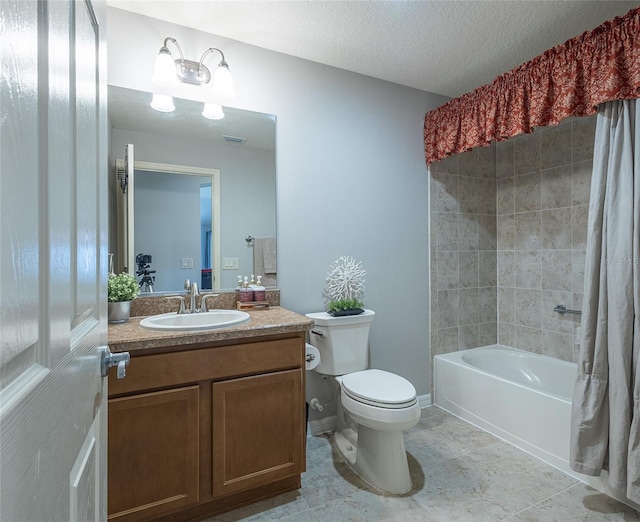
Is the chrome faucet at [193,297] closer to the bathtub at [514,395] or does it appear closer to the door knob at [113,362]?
the door knob at [113,362]

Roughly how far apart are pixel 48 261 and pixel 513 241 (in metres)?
3.28

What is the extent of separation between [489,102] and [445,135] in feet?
1.21

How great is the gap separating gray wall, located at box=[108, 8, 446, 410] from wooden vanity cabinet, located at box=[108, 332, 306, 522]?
0.67m

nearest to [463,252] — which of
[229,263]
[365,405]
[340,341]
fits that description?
[340,341]

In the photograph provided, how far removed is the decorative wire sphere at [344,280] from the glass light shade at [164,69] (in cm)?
145

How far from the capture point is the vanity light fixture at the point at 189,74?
185cm

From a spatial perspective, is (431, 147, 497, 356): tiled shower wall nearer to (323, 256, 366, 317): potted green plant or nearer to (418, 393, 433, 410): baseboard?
(418, 393, 433, 410): baseboard

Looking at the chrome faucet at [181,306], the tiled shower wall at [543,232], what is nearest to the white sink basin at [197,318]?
the chrome faucet at [181,306]

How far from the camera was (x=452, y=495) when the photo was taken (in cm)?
175

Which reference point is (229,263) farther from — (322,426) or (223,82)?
(322,426)

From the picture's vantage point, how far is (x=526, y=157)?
2936 millimetres

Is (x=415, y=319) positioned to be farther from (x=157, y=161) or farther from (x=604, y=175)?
(x=157, y=161)

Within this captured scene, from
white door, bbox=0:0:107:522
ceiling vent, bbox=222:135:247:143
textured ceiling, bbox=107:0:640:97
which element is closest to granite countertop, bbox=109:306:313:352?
white door, bbox=0:0:107:522

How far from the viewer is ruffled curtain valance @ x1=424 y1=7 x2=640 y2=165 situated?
1.64 meters
